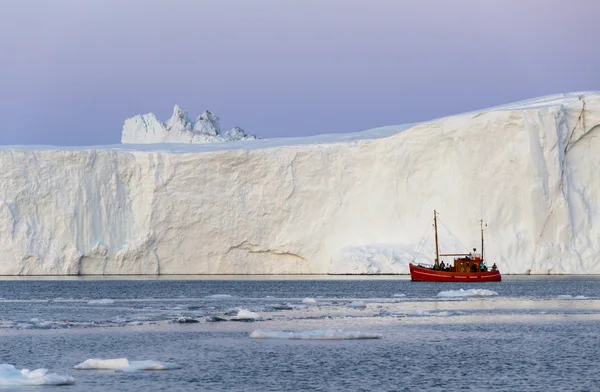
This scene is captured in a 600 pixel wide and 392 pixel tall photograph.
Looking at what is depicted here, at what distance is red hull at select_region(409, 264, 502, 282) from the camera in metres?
39.9

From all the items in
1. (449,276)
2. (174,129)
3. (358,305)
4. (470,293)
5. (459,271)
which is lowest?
(358,305)

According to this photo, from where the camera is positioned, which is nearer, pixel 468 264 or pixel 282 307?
pixel 282 307

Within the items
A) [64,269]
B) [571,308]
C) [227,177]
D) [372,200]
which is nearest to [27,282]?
[64,269]

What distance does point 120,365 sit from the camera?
14734mm

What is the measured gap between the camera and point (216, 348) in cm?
1767

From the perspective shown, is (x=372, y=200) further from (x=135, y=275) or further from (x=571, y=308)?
(x=571, y=308)

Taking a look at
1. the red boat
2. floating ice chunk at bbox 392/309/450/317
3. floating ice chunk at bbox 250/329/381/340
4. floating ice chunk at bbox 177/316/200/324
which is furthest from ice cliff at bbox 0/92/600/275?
floating ice chunk at bbox 250/329/381/340

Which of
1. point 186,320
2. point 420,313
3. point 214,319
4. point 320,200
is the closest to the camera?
point 186,320

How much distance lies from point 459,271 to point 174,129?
29.7 m

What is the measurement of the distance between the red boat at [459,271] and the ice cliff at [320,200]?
75.5 inches

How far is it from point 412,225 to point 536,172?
593 centimetres

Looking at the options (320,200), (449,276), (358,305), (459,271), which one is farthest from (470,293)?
(320,200)

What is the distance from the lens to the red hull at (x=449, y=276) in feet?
131

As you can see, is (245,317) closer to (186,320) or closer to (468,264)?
(186,320)
